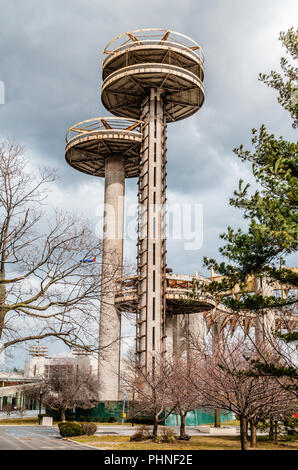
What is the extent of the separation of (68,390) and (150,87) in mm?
42905

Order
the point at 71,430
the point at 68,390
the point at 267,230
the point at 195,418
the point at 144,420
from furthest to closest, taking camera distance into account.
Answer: the point at 195,418 → the point at 144,420 → the point at 68,390 → the point at 71,430 → the point at 267,230

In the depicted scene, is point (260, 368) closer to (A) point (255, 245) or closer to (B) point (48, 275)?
(A) point (255, 245)

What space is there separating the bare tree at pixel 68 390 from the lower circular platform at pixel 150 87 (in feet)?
132

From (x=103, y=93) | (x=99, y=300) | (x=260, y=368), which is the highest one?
(x=103, y=93)

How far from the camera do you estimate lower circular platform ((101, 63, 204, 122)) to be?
64000 mm

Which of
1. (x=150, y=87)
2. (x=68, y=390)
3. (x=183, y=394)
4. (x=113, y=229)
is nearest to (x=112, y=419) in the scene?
(x=68, y=390)

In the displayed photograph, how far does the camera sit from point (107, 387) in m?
64.5

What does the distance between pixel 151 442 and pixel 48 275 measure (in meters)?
20.5

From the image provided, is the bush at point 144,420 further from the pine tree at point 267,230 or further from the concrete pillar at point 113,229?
the pine tree at point 267,230

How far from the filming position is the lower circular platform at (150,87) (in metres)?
64.0

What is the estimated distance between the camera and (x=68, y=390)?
56125 millimetres

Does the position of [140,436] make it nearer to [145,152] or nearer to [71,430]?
[71,430]

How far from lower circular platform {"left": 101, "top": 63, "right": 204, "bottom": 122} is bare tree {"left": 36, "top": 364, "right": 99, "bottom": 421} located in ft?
132

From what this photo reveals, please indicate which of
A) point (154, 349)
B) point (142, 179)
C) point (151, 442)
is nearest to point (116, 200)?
point (142, 179)
